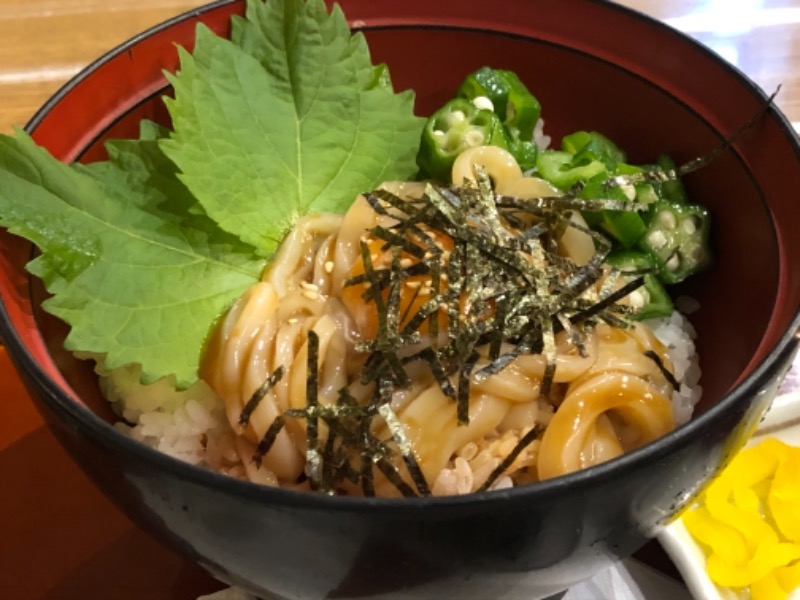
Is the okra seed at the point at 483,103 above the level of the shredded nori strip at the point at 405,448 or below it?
above

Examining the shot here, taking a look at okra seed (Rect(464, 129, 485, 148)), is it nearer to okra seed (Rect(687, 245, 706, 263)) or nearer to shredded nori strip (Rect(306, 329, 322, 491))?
okra seed (Rect(687, 245, 706, 263))

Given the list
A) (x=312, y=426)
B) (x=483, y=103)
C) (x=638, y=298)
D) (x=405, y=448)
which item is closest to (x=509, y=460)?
(x=405, y=448)

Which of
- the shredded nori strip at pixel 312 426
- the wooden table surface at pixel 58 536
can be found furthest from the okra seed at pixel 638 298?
the wooden table surface at pixel 58 536

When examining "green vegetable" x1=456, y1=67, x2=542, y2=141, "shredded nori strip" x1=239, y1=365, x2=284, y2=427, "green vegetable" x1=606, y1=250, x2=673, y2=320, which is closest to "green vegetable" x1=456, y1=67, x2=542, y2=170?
"green vegetable" x1=456, y1=67, x2=542, y2=141

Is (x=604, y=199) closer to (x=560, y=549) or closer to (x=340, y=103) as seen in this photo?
(x=340, y=103)

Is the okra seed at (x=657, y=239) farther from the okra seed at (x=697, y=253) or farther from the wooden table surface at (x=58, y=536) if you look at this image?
the wooden table surface at (x=58, y=536)

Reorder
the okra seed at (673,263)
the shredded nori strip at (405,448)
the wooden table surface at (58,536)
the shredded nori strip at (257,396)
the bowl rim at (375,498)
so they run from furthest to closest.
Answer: the okra seed at (673,263), the wooden table surface at (58,536), the shredded nori strip at (257,396), the shredded nori strip at (405,448), the bowl rim at (375,498)

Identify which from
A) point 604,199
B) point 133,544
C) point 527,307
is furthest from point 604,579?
point 133,544
